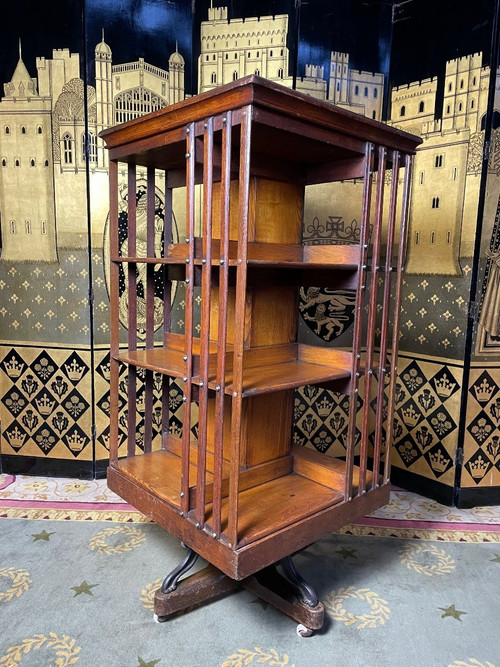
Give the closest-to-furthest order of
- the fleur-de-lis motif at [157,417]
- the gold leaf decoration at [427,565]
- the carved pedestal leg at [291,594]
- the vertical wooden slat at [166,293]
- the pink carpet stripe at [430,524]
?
the carved pedestal leg at [291,594] → the vertical wooden slat at [166,293] → the gold leaf decoration at [427,565] → the pink carpet stripe at [430,524] → the fleur-de-lis motif at [157,417]

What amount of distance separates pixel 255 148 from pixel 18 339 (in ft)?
7.63

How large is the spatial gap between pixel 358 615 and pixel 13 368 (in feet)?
8.66

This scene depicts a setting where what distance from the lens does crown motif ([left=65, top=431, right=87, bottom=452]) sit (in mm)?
3512

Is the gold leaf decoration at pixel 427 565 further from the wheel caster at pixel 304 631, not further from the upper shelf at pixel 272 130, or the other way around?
the upper shelf at pixel 272 130

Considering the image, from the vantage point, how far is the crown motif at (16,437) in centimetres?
353

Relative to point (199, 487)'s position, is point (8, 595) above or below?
below

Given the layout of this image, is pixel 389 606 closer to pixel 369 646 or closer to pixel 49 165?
pixel 369 646

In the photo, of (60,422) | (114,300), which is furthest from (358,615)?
(60,422)

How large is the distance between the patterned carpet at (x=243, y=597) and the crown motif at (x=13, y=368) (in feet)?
2.73

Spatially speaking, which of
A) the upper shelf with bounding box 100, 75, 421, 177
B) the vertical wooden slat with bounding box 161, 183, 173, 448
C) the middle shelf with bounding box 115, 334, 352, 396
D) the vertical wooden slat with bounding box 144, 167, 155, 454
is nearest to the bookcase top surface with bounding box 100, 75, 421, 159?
the upper shelf with bounding box 100, 75, 421, 177

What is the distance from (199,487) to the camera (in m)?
1.81

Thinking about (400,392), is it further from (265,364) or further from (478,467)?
(265,364)

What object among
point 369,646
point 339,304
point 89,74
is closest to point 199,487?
point 369,646

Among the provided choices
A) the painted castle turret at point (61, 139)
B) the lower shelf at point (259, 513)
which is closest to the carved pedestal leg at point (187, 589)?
the lower shelf at point (259, 513)
